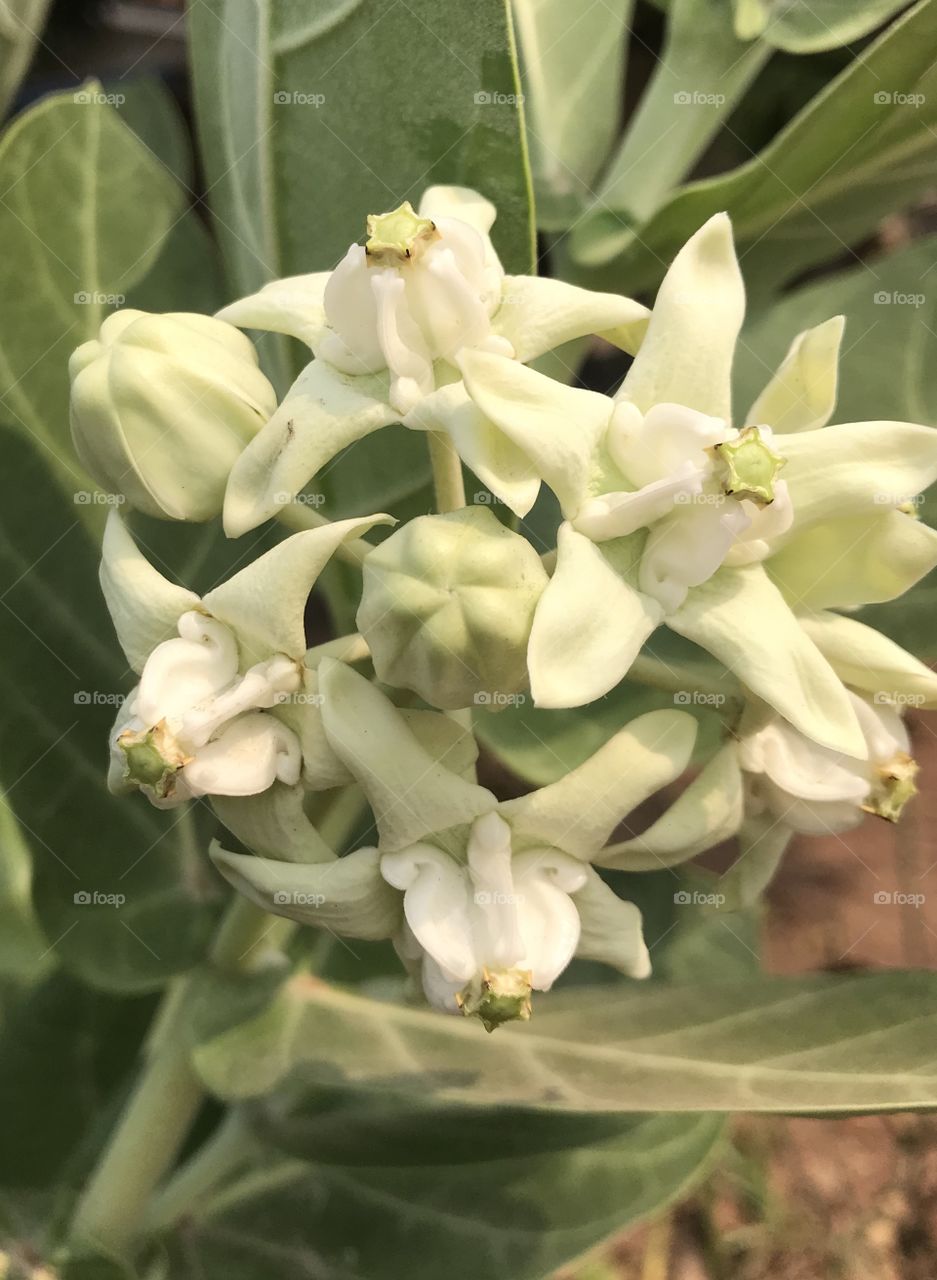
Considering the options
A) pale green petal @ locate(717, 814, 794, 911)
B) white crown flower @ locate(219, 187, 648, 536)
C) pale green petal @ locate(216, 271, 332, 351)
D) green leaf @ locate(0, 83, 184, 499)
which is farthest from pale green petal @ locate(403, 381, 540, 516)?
green leaf @ locate(0, 83, 184, 499)

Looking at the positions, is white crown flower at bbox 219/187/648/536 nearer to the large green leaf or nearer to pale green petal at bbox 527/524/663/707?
pale green petal at bbox 527/524/663/707

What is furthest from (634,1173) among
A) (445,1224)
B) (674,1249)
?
(674,1249)

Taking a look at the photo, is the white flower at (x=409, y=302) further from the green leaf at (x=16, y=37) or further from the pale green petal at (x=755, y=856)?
the green leaf at (x=16, y=37)

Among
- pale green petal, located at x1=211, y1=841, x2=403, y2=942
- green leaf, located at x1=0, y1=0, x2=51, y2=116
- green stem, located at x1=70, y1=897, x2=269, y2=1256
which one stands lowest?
green stem, located at x1=70, y1=897, x2=269, y2=1256

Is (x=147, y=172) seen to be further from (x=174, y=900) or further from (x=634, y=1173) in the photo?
(x=634, y=1173)

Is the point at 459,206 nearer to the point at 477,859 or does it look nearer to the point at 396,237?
the point at 396,237

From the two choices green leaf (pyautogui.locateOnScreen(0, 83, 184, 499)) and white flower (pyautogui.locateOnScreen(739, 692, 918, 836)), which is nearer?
white flower (pyautogui.locateOnScreen(739, 692, 918, 836))
